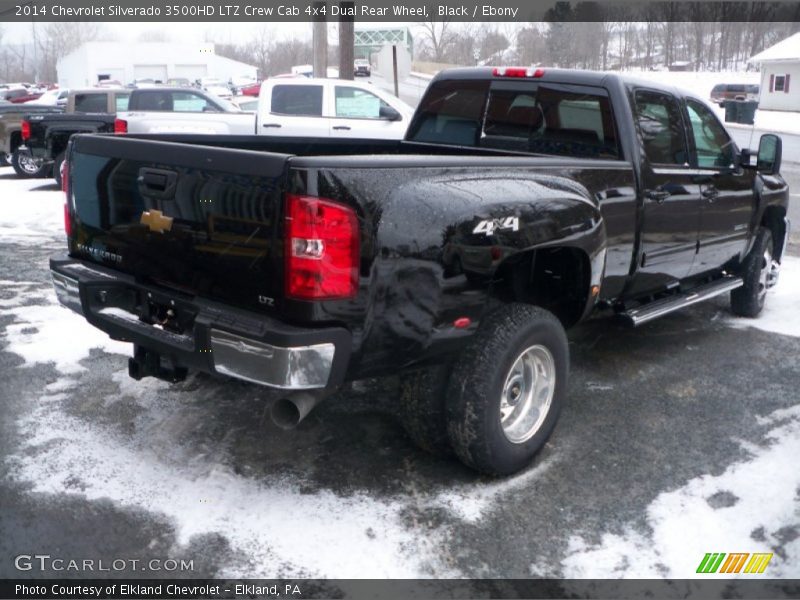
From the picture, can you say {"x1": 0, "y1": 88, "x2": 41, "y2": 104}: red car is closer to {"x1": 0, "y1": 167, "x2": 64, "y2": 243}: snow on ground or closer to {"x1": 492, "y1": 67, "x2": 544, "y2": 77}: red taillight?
{"x1": 0, "y1": 167, "x2": 64, "y2": 243}: snow on ground

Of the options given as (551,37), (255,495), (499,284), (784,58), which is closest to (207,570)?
(255,495)

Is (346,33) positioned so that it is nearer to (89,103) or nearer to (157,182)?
(89,103)

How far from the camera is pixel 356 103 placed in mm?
13586

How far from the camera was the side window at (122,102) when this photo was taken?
1569 cm

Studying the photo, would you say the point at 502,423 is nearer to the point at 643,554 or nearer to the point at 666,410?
the point at 643,554

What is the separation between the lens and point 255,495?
3.80 metres

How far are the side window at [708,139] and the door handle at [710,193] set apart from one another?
16 centimetres

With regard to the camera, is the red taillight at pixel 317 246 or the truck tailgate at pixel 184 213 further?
the truck tailgate at pixel 184 213

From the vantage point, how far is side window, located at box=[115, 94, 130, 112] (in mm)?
15688

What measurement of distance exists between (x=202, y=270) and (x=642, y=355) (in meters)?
3.61

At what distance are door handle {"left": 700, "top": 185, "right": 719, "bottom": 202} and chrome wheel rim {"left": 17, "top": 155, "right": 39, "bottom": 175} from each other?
13925 millimetres

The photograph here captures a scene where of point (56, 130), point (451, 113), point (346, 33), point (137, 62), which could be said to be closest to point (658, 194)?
point (451, 113)

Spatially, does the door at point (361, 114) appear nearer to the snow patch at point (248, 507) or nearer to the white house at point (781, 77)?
the snow patch at point (248, 507)

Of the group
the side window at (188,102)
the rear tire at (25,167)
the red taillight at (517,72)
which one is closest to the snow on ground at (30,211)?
the rear tire at (25,167)
